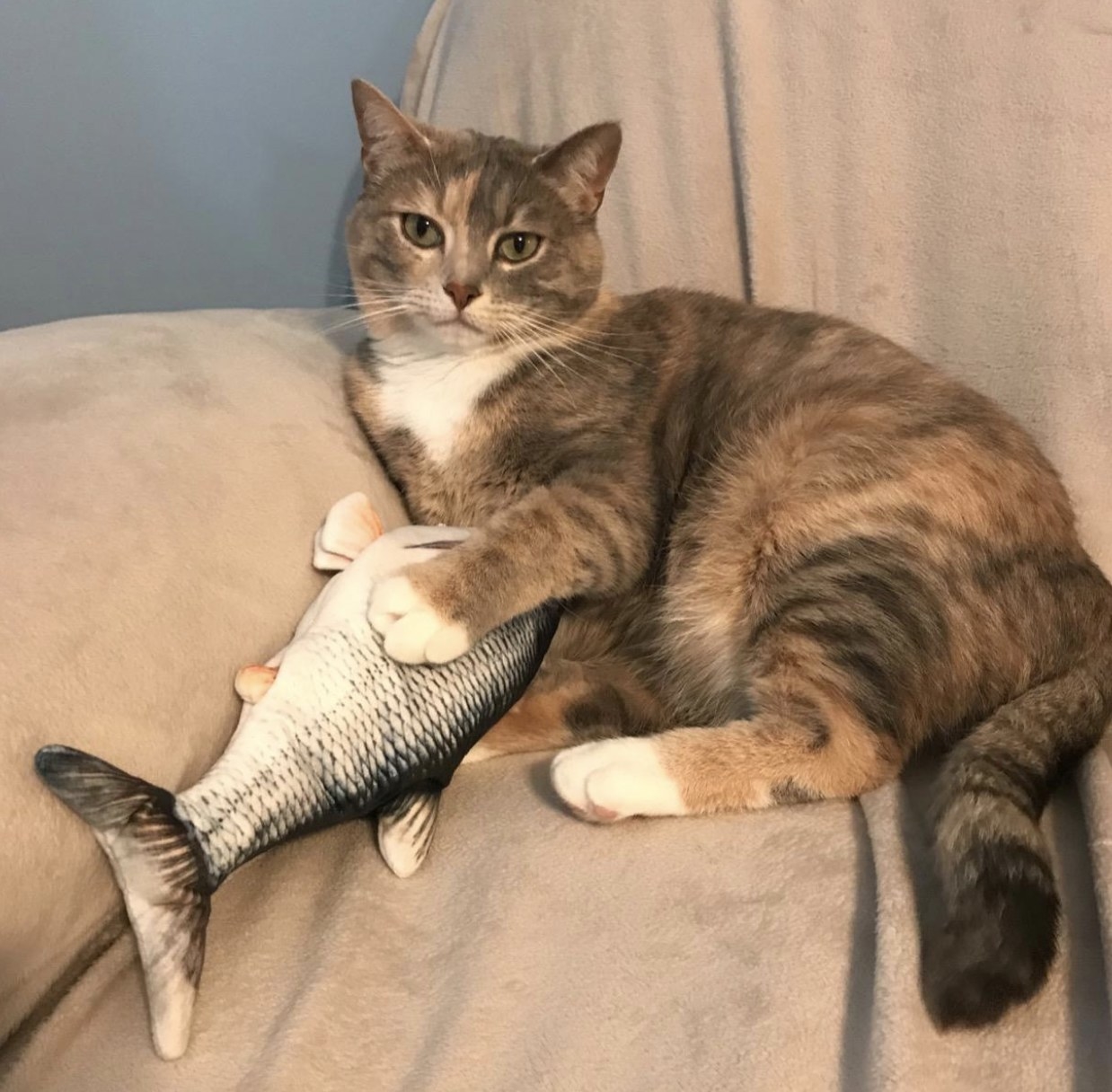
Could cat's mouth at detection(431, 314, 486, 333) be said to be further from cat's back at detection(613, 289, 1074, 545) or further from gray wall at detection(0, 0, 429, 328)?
gray wall at detection(0, 0, 429, 328)

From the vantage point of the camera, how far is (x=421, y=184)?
143 cm

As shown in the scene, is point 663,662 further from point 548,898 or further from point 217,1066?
point 217,1066

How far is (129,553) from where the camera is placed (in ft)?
3.29

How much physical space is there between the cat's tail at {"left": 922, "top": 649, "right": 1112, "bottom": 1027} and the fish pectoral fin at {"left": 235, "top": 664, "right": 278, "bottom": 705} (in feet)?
2.29

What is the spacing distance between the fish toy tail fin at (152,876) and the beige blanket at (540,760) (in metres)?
0.03

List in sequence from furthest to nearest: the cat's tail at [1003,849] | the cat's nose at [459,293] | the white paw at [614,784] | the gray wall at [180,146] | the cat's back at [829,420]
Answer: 1. the gray wall at [180,146]
2. the cat's nose at [459,293]
3. the cat's back at [829,420]
4. the white paw at [614,784]
5. the cat's tail at [1003,849]

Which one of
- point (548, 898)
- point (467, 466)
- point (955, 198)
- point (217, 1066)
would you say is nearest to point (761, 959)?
point (548, 898)

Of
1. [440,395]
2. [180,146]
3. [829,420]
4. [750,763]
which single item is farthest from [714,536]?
[180,146]

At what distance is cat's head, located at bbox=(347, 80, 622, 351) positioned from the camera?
138 centimetres

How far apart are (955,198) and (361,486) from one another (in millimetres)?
975

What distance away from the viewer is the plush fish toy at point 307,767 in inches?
32.2

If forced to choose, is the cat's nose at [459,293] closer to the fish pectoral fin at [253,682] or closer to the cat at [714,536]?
the cat at [714,536]

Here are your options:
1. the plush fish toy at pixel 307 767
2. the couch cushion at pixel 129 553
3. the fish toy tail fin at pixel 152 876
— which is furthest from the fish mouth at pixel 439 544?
the fish toy tail fin at pixel 152 876

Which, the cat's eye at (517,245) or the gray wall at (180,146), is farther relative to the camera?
the gray wall at (180,146)
